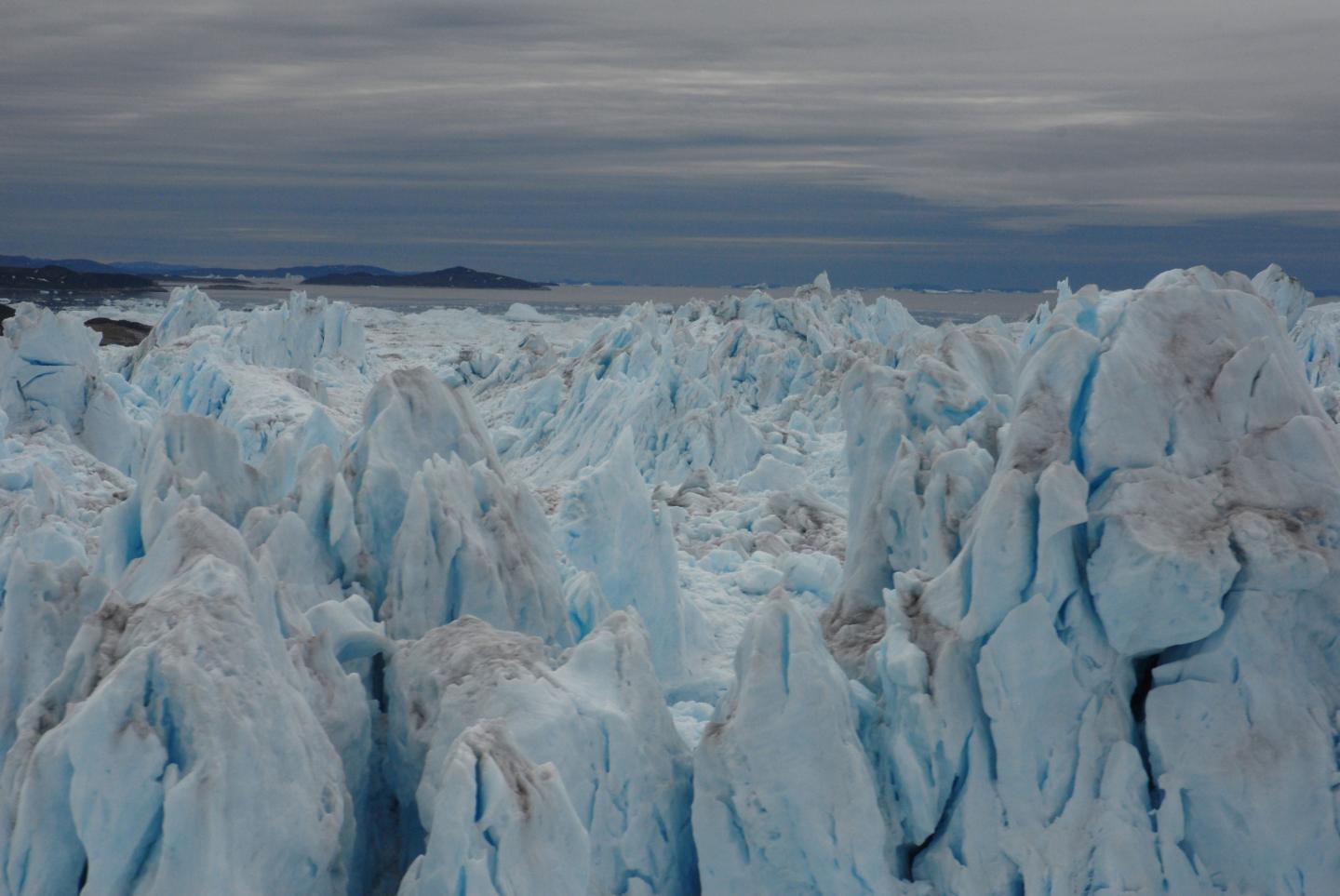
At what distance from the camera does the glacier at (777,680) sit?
575 centimetres

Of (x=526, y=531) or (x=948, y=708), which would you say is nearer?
(x=948, y=708)

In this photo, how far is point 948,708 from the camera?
7449mm

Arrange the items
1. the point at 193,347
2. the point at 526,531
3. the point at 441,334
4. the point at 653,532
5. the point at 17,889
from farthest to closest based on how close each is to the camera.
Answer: the point at 441,334
the point at 193,347
the point at 653,532
the point at 526,531
the point at 17,889

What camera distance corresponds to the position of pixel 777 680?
712cm

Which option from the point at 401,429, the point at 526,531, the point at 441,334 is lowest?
the point at 441,334

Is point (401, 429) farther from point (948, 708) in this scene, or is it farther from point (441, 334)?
point (441, 334)

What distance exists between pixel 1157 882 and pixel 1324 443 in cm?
299

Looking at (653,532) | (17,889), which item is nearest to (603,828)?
(17,889)

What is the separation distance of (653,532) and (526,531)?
363 cm

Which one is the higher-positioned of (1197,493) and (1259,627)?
(1197,493)

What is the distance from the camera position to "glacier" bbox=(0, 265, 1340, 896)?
575 cm

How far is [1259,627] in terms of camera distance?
7094 mm

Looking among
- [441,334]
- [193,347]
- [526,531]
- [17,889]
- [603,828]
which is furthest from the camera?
[441,334]

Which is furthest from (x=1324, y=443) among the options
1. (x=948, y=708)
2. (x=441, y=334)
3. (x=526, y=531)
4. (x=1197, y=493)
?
(x=441, y=334)
